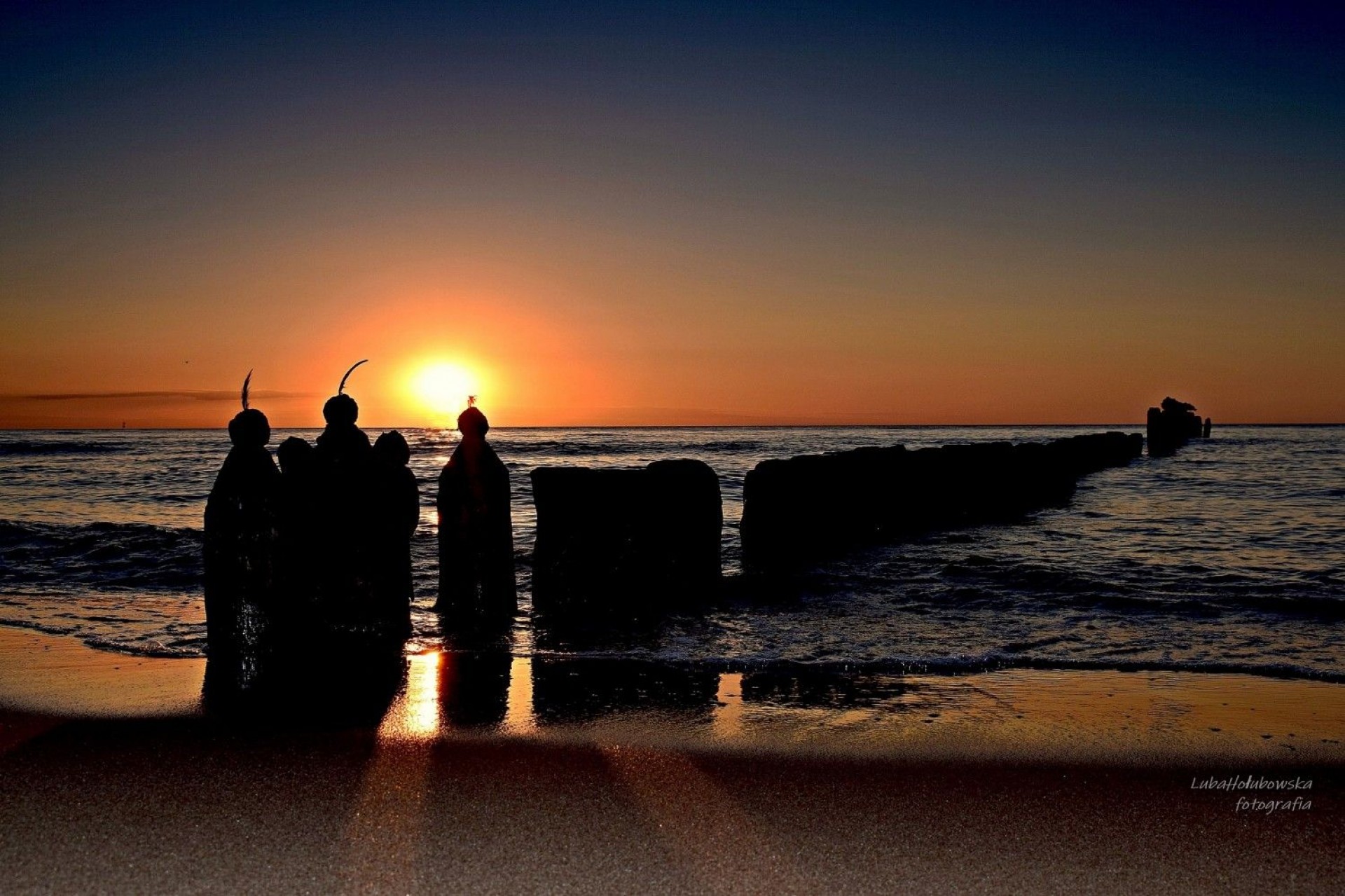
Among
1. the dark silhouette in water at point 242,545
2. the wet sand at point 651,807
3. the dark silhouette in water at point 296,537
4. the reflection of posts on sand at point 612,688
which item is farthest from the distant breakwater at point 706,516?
the wet sand at point 651,807

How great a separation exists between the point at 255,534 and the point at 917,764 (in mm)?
4201

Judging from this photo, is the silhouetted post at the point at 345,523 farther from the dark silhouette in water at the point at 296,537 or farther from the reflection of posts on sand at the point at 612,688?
the reflection of posts on sand at the point at 612,688

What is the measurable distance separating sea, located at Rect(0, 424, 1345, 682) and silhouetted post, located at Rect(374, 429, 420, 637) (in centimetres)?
30

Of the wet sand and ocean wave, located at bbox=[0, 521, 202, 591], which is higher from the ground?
the wet sand

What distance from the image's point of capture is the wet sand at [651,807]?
9.97ft

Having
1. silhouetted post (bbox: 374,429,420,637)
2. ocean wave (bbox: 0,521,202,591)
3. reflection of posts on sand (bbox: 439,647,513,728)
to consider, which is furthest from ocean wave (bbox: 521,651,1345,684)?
ocean wave (bbox: 0,521,202,591)

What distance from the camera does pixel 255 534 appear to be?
19.2 ft

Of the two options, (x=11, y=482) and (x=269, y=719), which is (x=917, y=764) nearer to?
(x=269, y=719)

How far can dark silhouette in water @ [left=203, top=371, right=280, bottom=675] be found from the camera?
229 inches

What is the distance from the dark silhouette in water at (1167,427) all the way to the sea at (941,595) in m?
37.7

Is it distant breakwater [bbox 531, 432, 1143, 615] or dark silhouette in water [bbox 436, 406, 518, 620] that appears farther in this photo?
distant breakwater [bbox 531, 432, 1143, 615]

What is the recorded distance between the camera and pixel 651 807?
3574 millimetres

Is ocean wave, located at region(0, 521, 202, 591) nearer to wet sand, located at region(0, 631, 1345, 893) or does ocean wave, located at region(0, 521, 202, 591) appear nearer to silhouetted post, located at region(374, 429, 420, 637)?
silhouetted post, located at region(374, 429, 420, 637)

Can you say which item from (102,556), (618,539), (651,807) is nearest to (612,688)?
(651,807)
